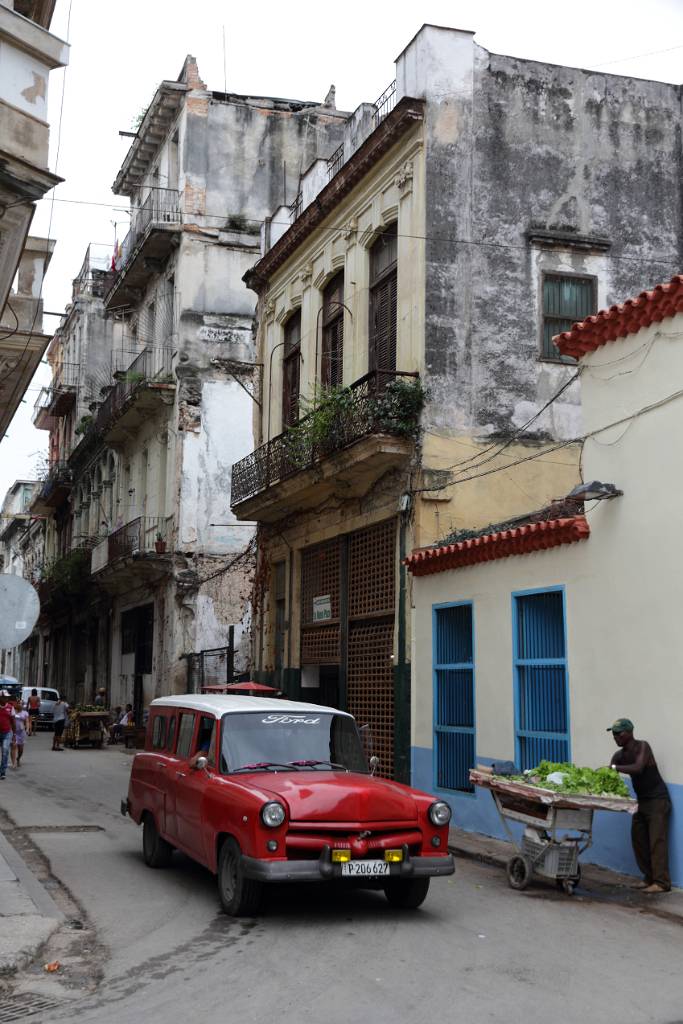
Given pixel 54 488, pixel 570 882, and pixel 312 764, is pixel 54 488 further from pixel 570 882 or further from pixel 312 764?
pixel 570 882

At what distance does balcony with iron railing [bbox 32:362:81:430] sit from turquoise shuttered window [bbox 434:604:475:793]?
111 feet

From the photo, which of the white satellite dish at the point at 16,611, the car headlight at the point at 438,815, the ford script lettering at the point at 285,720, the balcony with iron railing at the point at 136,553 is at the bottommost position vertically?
the car headlight at the point at 438,815

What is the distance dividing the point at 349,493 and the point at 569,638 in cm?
754

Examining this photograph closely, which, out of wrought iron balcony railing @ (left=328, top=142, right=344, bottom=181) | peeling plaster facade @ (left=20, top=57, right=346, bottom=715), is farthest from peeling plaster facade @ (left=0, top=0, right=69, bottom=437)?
peeling plaster facade @ (left=20, top=57, right=346, bottom=715)

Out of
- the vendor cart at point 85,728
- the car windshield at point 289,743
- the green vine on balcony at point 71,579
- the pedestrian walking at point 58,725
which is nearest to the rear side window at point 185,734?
the car windshield at point 289,743

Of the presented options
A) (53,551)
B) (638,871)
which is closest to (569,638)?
(638,871)

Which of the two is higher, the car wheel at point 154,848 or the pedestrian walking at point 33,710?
the pedestrian walking at point 33,710

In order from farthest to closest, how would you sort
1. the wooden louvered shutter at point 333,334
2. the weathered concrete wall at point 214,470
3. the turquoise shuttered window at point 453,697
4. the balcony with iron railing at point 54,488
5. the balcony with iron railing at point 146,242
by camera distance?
the balcony with iron railing at point 54,488 → the balcony with iron railing at point 146,242 → the weathered concrete wall at point 214,470 → the wooden louvered shutter at point 333,334 → the turquoise shuttered window at point 453,697

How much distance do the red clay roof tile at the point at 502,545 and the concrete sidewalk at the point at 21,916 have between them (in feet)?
21.3

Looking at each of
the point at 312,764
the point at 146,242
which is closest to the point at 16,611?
the point at 312,764

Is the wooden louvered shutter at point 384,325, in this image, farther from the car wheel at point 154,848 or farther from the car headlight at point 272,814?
the car headlight at point 272,814

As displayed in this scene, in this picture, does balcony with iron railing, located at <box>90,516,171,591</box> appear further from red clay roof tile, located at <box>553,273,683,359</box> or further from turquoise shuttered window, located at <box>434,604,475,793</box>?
red clay roof tile, located at <box>553,273,683,359</box>

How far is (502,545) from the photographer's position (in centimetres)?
1385

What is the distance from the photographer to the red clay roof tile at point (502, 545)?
12430 millimetres
